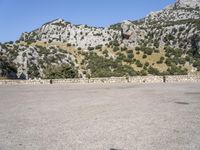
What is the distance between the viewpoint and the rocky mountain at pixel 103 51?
74.0 m

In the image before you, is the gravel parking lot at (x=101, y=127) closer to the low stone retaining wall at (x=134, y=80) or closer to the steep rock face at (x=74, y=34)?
the low stone retaining wall at (x=134, y=80)

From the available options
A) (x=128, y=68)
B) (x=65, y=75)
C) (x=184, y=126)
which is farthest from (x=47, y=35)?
(x=184, y=126)

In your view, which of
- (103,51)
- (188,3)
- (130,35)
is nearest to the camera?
(103,51)

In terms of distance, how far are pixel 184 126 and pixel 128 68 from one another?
6643 centimetres

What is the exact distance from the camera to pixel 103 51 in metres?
93.8

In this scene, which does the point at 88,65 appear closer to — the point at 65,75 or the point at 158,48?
the point at 158,48

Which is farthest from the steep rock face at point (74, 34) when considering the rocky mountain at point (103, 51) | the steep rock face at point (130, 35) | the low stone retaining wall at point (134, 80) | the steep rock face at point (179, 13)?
the low stone retaining wall at point (134, 80)

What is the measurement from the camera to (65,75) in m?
52.4

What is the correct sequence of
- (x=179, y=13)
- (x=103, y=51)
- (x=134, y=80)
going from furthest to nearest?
(x=179, y=13)
(x=103, y=51)
(x=134, y=80)

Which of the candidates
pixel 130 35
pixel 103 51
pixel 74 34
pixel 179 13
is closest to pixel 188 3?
pixel 179 13

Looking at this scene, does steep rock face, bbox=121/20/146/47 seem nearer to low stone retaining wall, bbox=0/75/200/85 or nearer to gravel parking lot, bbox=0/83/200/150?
low stone retaining wall, bbox=0/75/200/85

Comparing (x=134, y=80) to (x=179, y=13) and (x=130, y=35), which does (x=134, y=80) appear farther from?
(x=179, y=13)

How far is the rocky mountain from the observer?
74.0 m

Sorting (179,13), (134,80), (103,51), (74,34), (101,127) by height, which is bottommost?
(101,127)
